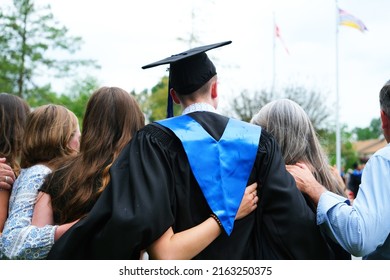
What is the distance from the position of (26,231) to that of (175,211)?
2.63ft

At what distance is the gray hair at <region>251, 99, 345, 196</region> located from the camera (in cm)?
284

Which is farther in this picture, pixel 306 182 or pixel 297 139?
pixel 297 139

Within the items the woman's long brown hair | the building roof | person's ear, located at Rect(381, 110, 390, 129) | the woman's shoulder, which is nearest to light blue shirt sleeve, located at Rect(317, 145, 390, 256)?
person's ear, located at Rect(381, 110, 390, 129)

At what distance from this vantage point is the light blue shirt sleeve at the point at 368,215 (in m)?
2.19

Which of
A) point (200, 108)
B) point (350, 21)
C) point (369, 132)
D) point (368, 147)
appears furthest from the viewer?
point (369, 132)

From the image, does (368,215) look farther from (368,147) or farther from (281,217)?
(368,147)

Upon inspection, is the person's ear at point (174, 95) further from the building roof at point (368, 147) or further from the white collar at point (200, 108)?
the building roof at point (368, 147)

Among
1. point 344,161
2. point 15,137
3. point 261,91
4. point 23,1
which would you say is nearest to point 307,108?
point 261,91

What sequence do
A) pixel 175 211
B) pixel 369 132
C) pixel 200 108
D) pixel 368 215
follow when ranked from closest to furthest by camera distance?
pixel 368 215
pixel 175 211
pixel 200 108
pixel 369 132

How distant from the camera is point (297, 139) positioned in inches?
112

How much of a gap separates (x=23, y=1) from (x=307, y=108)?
1753 cm

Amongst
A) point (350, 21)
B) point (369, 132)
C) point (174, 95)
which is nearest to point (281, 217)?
point (174, 95)

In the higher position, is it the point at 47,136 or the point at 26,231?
the point at 47,136
